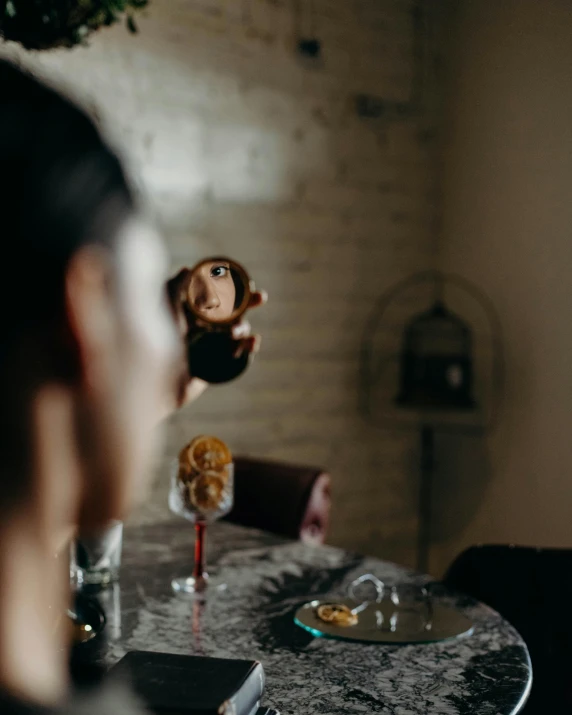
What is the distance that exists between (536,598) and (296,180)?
2115mm

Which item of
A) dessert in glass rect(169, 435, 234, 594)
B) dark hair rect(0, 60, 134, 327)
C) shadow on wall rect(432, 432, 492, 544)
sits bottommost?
shadow on wall rect(432, 432, 492, 544)

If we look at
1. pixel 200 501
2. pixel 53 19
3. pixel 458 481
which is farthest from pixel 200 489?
pixel 458 481

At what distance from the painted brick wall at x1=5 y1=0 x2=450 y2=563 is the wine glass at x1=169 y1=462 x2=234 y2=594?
4.76ft

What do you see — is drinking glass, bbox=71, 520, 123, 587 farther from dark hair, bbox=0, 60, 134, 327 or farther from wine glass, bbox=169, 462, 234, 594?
dark hair, bbox=0, 60, 134, 327

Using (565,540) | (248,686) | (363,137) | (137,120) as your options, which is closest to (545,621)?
(248,686)

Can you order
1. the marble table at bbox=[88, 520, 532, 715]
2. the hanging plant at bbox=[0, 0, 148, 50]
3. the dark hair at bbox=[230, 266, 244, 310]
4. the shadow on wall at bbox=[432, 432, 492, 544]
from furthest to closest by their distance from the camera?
the shadow on wall at bbox=[432, 432, 492, 544] < the hanging plant at bbox=[0, 0, 148, 50] < the dark hair at bbox=[230, 266, 244, 310] < the marble table at bbox=[88, 520, 532, 715]

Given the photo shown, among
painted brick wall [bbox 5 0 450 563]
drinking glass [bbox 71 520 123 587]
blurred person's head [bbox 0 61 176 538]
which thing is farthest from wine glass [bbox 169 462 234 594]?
painted brick wall [bbox 5 0 450 563]

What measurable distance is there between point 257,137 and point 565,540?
185 centimetres

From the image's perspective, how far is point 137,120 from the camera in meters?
2.90

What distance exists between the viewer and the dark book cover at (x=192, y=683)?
0.85 m

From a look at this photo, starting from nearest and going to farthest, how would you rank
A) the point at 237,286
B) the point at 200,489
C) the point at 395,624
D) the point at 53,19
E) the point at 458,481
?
the point at 237,286, the point at 395,624, the point at 200,489, the point at 53,19, the point at 458,481

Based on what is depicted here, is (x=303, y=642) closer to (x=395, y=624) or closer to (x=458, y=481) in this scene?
(x=395, y=624)

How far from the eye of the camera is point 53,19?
5.60 feet

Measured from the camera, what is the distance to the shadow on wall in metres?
3.54
